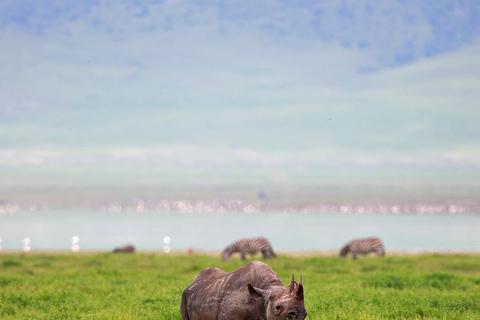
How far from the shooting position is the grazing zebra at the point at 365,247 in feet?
113

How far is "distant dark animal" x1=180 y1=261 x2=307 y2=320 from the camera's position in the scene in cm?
650

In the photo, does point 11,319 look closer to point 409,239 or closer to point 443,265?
point 443,265

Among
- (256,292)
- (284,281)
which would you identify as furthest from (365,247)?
(256,292)

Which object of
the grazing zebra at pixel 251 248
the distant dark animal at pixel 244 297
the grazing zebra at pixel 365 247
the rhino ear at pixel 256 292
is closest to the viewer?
the distant dark animal at pixel 244 297

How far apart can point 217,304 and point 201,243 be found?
50786mm

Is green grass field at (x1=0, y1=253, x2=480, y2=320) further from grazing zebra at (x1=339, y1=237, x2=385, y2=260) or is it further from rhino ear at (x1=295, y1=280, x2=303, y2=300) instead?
grazing zebra at (x1=339, y1=237, x2=385, y2=260)

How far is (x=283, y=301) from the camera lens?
6.52m

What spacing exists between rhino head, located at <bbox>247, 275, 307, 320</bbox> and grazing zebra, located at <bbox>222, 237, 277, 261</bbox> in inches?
956

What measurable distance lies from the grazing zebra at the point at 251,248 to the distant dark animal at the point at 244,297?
22509mm

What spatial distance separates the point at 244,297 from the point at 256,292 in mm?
449

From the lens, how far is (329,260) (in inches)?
1000

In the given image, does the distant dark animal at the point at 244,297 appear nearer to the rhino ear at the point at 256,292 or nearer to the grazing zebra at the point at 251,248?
the rhino ear at the point at 256,292

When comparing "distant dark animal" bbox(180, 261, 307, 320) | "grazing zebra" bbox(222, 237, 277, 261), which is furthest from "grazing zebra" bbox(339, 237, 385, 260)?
"distant dark animal" bbox(180, 261, 307, 320)

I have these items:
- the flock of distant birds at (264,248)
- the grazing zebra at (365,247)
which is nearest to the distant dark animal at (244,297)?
the flock of distant birds at (264,248)
